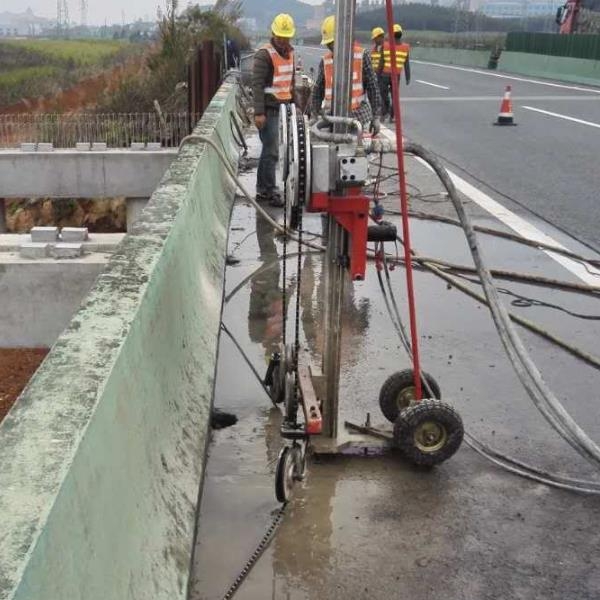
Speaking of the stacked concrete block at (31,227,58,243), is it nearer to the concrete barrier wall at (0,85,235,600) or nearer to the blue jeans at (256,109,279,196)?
the blue jeans at (256,109,279,196)

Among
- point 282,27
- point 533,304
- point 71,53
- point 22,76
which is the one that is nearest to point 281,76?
point 282,27

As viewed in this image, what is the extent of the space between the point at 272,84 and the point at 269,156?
2.47ft

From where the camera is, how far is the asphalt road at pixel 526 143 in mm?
9438

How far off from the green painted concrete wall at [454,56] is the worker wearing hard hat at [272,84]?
31.5m

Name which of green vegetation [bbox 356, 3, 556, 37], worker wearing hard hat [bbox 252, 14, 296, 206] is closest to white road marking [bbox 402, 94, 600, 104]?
worker wearing hard hat [bbox 252, 14, 296, 206]

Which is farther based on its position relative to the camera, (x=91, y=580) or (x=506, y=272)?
(x=506, y=272)

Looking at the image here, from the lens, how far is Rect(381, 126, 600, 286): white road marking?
6759 millimetres

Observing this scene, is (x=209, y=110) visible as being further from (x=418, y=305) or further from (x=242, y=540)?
(x=242, y=540)

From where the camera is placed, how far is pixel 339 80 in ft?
11.5

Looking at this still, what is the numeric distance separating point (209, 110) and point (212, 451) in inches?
272

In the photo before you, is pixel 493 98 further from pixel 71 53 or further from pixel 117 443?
pixel 71 53

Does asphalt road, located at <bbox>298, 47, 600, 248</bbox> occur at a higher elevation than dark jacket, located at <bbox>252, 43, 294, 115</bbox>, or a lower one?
lower

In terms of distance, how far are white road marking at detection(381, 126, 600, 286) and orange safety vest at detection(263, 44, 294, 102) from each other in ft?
5.26

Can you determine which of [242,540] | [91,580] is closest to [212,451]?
[242,540]
